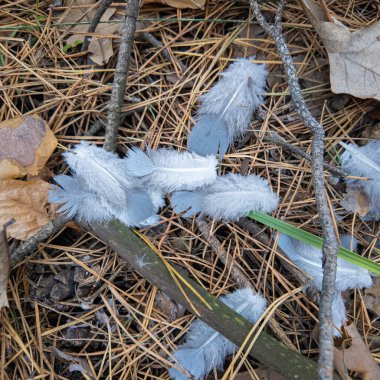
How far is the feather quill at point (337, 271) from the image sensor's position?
184cm

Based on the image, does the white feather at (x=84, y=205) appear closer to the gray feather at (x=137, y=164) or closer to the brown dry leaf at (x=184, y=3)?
the gray feather at (x=137, y=164)

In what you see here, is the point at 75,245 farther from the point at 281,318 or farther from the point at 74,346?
the point at 281,318

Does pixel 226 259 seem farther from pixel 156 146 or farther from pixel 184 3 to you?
pixel 184 3

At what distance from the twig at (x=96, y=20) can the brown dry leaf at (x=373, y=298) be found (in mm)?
1899

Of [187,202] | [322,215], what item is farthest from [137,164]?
[322,215]

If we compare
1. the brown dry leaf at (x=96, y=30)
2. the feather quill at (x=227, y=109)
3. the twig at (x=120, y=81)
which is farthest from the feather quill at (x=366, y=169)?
the brown dry leaf at (x=96, y=30)

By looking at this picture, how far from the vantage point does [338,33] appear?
1.92 meters

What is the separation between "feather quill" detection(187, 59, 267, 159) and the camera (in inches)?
77.6

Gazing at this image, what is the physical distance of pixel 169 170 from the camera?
193cm

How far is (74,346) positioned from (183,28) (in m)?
1.71

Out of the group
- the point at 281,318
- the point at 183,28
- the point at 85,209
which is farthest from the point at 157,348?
the point at 183,28

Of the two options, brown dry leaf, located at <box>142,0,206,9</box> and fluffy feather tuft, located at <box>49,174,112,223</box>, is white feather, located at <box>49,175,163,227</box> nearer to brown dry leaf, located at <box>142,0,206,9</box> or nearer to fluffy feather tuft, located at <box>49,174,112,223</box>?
fluffy feather tuft, located at <box>49,174,112,223</box>

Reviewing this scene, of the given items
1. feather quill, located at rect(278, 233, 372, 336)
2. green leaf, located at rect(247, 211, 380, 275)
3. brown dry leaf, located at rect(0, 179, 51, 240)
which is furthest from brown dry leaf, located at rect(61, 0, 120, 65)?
feather quill, located at rect(278, 233, 372, 336)

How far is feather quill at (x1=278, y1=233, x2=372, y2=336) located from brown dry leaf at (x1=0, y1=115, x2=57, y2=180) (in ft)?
4.05
